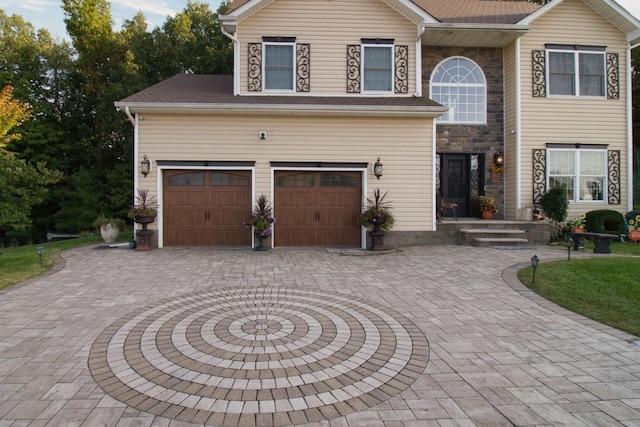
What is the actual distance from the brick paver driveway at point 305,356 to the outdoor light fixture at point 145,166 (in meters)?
4.42

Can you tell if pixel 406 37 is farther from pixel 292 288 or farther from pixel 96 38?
pixel 96 38

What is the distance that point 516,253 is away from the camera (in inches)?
367

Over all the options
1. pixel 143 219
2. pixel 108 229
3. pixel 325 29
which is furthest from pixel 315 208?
pixel 108 229

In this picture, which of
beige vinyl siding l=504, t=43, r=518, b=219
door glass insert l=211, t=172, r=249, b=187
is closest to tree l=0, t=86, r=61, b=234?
door glass insert l=211, t=172, r=249, b=187

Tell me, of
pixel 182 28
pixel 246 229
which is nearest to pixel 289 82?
pixel 246 229

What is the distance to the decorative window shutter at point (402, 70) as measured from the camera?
11398mm

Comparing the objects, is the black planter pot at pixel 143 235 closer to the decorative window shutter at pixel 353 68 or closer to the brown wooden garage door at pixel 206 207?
the brown wooden garage door at pixel 206 207

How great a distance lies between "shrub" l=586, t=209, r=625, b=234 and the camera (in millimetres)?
11523

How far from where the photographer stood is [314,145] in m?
10.7

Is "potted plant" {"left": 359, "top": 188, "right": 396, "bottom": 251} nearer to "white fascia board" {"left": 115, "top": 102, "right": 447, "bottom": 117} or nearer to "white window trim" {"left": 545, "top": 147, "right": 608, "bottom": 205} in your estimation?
"white fascia board" {"left": 115, "top": 102, "right": 447, "bottom": 117}

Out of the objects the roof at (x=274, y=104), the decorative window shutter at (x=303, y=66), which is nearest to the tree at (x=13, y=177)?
the roof at (x=274, y=104)

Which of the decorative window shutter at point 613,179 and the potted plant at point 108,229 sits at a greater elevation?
the decorative window shutter at point 613,179

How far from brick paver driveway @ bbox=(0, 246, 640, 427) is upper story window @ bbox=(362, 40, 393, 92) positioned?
7206 millimetres

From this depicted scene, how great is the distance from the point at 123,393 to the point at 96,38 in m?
22.6
